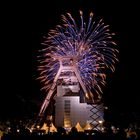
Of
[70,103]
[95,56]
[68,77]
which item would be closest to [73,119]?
[70,103]

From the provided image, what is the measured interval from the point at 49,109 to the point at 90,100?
23.3ft

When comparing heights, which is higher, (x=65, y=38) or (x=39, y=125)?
(x=65, y=38)

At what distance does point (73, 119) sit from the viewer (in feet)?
183

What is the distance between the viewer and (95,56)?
158ft

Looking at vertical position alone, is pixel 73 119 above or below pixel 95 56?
below

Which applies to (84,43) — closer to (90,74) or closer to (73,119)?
(90,74)

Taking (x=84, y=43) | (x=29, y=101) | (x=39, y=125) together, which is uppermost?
(x=84, y=43)

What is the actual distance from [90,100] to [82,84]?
2.78 m
